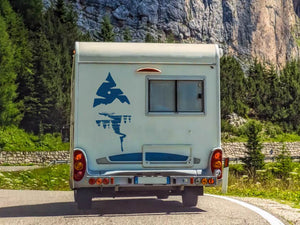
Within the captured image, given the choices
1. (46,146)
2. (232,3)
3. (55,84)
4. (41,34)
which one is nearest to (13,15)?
(41,34)

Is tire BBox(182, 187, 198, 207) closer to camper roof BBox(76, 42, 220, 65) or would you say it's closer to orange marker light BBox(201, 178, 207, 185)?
orange marker light BBox(201, 178, 207, 185)

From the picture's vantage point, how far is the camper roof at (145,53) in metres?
9.51

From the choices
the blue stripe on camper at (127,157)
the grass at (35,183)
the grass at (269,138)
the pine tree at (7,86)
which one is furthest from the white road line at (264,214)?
the grass at (269,138)

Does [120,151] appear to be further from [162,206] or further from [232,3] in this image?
[232,3]

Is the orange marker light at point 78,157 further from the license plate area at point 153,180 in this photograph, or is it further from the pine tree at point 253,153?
the pine tree at point 253,153

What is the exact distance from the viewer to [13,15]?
57.2m

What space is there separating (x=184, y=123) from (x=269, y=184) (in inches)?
295

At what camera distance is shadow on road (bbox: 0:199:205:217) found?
9578 millimetres

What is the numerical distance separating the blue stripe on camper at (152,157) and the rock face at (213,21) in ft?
281

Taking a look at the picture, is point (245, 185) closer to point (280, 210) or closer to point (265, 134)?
point (280, 210)

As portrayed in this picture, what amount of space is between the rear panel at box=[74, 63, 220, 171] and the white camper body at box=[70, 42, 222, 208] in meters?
0.02

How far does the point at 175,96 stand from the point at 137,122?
0.79m

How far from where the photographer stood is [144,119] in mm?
9516

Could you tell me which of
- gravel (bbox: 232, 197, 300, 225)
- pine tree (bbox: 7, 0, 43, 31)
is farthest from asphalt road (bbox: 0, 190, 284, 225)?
pine tree (bbox: 7, 0, 43, 31)
